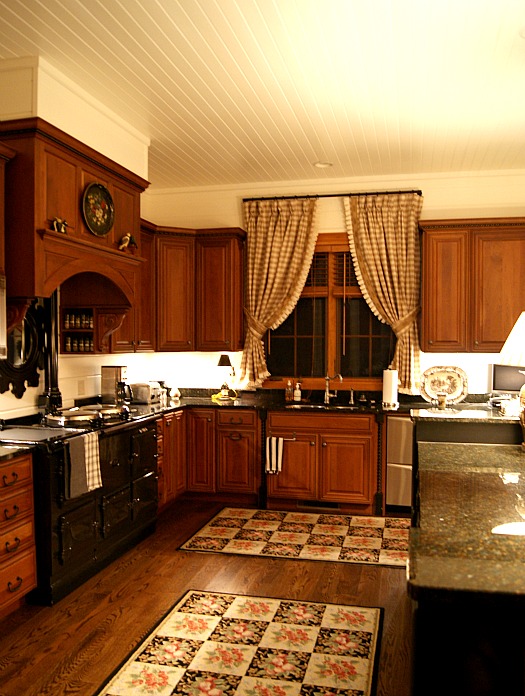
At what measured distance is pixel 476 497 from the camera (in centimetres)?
214

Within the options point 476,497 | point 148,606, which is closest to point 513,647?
point 476,497

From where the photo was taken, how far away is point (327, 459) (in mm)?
5406

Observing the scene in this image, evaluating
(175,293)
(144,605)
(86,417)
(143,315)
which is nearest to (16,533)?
(144,605)

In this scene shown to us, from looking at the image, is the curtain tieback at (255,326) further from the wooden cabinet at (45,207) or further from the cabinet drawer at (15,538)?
the cabinet drawer at (15,538)

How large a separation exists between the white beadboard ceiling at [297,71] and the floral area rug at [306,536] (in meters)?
3.03

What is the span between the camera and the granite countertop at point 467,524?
1.36 m

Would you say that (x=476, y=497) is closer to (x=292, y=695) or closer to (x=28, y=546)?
(x=292, y=695)

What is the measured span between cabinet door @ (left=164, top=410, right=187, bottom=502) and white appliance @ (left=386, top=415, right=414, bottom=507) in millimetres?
1790

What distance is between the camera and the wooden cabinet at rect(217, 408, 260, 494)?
5.59m

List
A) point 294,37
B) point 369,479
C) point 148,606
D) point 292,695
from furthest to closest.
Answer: point 369,479 < point 148,606 < point 294,37 < point 292,695

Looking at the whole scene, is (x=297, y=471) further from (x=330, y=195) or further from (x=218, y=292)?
(x=330, y=195)

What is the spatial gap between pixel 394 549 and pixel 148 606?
6.09 feet

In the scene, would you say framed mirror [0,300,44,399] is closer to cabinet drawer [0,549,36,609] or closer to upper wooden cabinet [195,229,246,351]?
cabinet drawer [0,549,36,609]

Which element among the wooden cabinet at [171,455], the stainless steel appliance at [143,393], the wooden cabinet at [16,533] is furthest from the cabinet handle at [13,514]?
the stainless steel appliance at [143,393]
